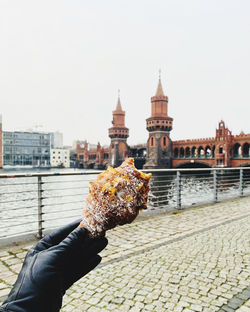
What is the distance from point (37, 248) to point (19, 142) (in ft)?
341

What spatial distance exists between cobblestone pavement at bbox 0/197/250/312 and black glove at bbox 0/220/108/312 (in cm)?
159

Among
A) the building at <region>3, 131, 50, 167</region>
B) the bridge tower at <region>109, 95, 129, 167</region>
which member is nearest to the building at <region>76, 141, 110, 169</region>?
the bridge tower at <region>109, 95, 129, 167</region>

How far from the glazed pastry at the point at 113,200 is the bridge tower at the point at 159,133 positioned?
63113 mm

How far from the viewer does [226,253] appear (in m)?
3.94

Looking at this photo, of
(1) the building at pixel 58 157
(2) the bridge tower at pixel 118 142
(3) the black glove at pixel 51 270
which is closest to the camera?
(3) the black glove at pixel 51 270

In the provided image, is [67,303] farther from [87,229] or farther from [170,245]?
[170,245]

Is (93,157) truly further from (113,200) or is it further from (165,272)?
(113,200)

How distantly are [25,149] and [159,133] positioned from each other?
5740 cm

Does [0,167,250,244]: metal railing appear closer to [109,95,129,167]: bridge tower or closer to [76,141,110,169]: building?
[109,95,129,167]: bridge tower

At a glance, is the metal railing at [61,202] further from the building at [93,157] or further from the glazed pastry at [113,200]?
the building at [93,157]

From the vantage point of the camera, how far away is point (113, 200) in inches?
49.2

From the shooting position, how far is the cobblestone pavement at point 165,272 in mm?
2588

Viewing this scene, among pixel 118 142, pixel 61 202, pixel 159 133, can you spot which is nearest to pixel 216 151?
pixel 159 133

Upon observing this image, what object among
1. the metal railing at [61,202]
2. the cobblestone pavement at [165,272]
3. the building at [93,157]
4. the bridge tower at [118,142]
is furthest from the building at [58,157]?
the cobblestone pavement at [165,272]
